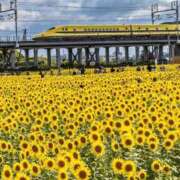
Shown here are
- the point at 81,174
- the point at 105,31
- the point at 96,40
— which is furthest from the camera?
the point at 105,31

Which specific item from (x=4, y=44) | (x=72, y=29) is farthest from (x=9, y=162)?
(x=72, y=29)

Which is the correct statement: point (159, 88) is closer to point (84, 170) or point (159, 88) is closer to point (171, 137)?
point (171, 137)

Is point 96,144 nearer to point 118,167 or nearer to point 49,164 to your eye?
point 49,164

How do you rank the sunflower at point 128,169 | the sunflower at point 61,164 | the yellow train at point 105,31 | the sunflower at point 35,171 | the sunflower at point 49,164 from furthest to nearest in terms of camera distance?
the yellow train at point 105,31, the sunflower at point 49,164, the sunflower at point 35,171, the sunflower at point 61,164, the sunflower at point 128,169

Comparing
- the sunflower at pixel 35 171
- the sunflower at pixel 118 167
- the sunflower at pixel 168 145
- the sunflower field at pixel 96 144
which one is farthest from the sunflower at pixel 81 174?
the sunflower at pixel 168 145

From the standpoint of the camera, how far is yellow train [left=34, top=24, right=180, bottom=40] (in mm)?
82000

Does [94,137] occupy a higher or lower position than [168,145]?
higher

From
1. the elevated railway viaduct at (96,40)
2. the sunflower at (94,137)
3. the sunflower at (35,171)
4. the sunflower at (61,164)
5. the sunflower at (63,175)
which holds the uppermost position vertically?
the elevated railway viaduct at (96,40)

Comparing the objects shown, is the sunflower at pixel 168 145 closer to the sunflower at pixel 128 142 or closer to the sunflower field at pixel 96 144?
the sunflower field at pixel 96 144

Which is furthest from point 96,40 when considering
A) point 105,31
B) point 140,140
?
point 140,140

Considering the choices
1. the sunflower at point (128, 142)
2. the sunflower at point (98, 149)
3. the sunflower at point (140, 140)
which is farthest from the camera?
the sunflower at point (140, 140)

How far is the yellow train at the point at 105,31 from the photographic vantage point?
82.0 meters

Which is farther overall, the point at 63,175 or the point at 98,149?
the point at 98,149

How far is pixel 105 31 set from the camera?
8712cm
